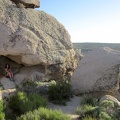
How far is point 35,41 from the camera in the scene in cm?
1814

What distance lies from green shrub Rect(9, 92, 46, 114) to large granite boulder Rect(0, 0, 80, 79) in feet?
21.5

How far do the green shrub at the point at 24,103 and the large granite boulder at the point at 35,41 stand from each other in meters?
6.55

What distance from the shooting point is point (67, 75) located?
2017 cm

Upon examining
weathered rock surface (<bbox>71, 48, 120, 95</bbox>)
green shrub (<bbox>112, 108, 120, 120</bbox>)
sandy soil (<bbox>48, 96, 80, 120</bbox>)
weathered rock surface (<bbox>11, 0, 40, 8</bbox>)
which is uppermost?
weathered rock surface (<bbox>11, 0, 40, 8</bbox>)

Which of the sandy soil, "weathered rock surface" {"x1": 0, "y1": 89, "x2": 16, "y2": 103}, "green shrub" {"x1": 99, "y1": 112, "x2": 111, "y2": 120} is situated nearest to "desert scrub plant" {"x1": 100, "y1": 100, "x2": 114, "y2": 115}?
"green shrub" {"x1": 99, "y1": 112, "x2": 111, "y2": 120}

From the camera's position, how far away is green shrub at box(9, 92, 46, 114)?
10.5 metres

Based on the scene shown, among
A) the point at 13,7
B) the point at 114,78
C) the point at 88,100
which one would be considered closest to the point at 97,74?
the point at 114,78

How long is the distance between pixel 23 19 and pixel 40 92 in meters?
7.07

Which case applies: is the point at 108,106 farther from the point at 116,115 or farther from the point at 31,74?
the point at 31,74

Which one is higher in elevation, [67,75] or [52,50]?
[52,50]

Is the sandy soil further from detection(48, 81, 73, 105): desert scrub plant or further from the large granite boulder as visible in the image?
the large granite boulder

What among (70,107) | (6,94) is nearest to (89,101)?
(70,107)

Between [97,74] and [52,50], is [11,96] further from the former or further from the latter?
[52,50]

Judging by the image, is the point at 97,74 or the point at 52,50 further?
the point at 52,50
